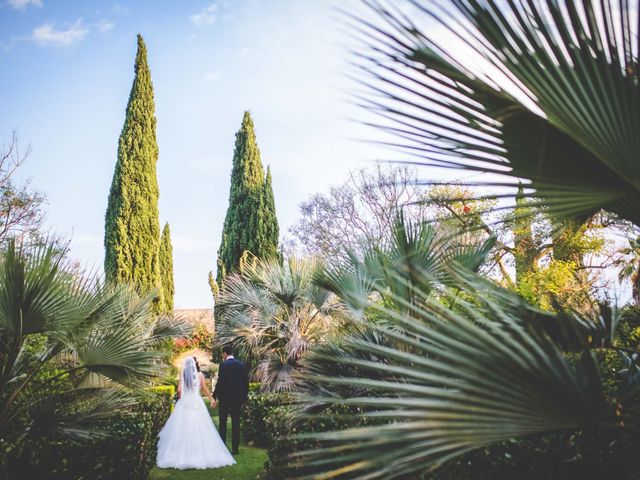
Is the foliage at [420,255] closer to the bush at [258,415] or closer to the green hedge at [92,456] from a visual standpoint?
the green hedge at [92,456]

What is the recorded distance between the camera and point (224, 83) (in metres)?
6.53

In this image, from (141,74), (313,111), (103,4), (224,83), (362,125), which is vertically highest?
(141,74)

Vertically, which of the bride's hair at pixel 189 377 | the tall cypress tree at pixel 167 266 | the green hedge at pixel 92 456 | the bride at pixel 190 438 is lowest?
the bride at pixel 190 438

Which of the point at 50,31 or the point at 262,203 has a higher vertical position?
the point at 50,31

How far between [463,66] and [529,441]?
7.54 ft

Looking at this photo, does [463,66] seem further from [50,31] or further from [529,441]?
[50,31]

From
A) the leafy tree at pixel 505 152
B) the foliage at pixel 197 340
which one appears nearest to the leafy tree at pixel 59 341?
the leafy tree at pixel 505 152

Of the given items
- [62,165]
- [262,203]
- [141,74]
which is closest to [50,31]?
[62,165]

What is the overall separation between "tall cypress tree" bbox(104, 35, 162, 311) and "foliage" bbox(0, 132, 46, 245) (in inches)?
94.6

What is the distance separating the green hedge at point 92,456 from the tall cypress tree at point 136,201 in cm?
1144

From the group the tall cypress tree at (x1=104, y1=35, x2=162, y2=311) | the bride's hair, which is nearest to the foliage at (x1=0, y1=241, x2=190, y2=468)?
the bride's hair

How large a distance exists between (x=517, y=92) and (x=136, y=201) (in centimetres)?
1747

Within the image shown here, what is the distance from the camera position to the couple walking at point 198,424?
7.88 metres

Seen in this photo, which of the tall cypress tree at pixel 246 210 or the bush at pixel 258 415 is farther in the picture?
the tall cypress tree at pixel 246 210
